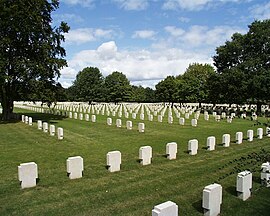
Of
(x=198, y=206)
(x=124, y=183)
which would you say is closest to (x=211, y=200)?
(x=198, y=206)

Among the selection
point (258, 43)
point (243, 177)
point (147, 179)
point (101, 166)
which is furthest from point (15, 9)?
point (258, 43)

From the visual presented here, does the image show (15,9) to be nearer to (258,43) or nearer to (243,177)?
(243,177)

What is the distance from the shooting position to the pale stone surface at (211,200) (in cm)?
486

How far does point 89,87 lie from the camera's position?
69.5m

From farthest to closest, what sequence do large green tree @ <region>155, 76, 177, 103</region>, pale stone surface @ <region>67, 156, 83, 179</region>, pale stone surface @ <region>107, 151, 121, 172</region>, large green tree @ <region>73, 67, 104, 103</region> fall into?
large green tree @ <region>73, 67, 104, 103</region> < large green tree @ <region>155, 76, 177, 103</region> < pale stone surface @ <region>107, 151, 121, 172</region> < pale stone surface @ <region>67, 156, 83, 179</region>

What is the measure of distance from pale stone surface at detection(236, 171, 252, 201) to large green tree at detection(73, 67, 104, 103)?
6421 centimetres

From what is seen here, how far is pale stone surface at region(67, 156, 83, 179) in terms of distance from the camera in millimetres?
6918

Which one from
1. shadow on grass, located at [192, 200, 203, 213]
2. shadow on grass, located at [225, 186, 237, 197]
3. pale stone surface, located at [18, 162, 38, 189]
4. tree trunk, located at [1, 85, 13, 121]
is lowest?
shadow on grass, located at [192, 200, 203, 213]

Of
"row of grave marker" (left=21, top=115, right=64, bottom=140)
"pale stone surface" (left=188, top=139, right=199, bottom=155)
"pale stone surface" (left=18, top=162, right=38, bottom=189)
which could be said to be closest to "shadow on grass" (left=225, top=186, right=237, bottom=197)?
"pale stone surface" (left=188, top=139, right=199, bottom=155)

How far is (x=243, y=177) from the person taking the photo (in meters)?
5.69

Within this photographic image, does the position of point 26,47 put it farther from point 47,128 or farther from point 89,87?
point 89,87

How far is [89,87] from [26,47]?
48.1 meters

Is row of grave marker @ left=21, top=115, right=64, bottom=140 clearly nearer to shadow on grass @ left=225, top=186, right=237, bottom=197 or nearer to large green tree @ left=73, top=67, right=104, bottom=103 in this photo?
shadow on grass @ left=225, top=186, right=237, bottom=197

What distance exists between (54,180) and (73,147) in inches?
176
